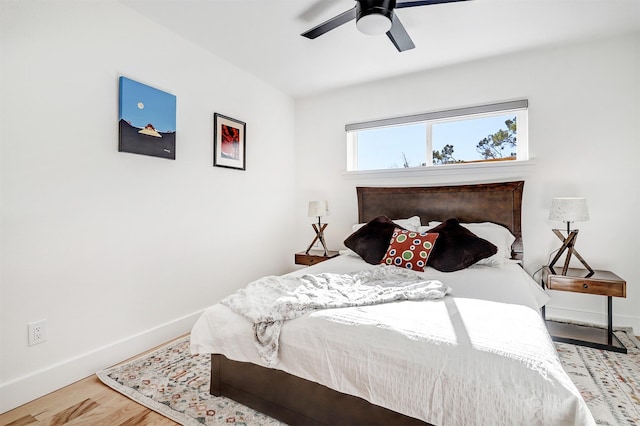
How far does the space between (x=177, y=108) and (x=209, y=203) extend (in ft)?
2.84

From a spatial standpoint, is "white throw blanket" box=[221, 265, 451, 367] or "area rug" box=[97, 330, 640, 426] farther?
"area rug" box=[97, 330, 640, 426]

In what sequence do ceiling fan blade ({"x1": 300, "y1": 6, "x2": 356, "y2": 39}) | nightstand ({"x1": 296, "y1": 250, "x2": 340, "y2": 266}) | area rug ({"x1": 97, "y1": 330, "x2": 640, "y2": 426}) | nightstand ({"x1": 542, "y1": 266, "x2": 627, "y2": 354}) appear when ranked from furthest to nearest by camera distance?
nightstand ({"x1": 296, "y1": 250, "x2": 340, "y2": 266}), nightstand ({"x1": 542, "y1": 266, "x2": 627, "y2": 354}), ceiling fan blade ({"x1": 300, "y1": 6, "x2": 356, "y2": 39}), area rug ({"x1": 97, "y1": 330, "x2": 640, "y2": 426})

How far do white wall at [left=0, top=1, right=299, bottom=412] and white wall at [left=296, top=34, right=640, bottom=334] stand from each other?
2280mm

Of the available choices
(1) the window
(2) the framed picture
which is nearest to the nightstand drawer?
(1) the window

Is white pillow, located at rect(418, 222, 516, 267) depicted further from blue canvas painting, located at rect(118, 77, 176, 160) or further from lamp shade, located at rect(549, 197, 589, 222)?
blue canvas painting, located at rect(118, 77, 176, 160)

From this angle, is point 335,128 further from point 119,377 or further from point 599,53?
point 119,377

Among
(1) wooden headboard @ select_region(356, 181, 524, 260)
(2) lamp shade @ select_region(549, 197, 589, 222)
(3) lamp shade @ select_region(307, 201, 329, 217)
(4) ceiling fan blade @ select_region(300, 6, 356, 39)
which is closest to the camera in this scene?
(4) ceiling fan blade @ select_region(300, 6, 356, 39)

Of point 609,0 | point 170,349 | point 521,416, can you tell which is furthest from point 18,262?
point 609,0

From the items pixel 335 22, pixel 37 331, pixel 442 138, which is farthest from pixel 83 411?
pixel 442 138

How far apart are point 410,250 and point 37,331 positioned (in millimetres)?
2529

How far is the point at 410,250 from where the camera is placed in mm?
2639

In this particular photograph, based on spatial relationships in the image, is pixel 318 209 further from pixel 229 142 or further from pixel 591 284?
pixel 591 284

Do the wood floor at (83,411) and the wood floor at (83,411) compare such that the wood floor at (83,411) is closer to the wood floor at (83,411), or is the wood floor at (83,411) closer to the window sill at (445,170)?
the wood floor at (83,411)

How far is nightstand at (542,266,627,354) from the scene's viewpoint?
2381mm
